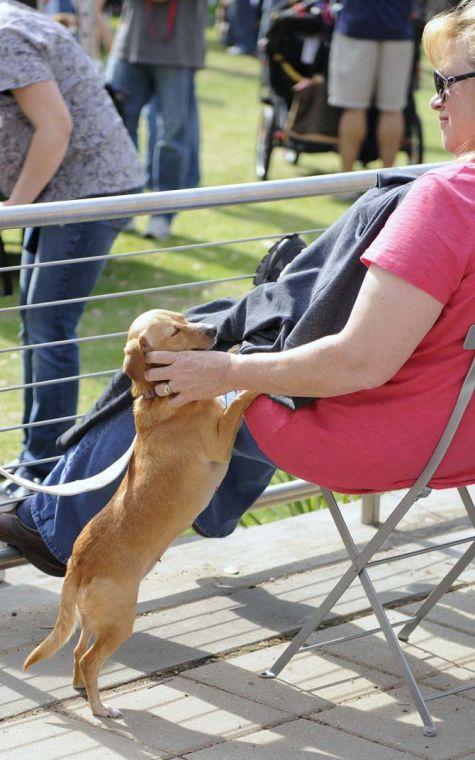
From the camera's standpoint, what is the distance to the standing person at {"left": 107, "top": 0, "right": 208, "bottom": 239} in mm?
9141

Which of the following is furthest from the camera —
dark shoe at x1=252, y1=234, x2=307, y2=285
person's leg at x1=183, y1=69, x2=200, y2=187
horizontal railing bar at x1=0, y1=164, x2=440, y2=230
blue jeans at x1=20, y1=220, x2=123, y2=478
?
person's leg at x1=183, y1=69, x2=200, y2=187

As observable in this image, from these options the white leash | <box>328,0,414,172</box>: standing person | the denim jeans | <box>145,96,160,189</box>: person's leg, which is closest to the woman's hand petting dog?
the white leash

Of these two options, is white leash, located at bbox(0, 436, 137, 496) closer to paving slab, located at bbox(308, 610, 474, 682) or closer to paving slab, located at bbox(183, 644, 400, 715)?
paving slab, located at bbox(183, 644, 400, 715)

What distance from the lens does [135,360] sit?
299 centimetres

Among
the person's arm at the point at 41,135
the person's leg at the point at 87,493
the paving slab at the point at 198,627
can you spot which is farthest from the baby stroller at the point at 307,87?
the person's leg at the point at 87,493

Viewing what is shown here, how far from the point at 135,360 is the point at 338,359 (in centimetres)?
55

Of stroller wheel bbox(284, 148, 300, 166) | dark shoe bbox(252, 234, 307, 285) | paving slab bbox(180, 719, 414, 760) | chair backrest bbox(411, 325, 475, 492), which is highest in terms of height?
dark shoe bbox(252, 234, 307, 285)

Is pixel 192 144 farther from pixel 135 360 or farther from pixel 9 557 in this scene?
pixel 135 360

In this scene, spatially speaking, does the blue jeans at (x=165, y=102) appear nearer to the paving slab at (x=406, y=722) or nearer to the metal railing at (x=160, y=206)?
the metal railing at (x=160, y=206)

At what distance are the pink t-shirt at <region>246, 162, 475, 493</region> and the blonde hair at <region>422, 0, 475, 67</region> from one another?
0.30 metres

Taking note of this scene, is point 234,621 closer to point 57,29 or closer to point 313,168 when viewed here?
point 57,29

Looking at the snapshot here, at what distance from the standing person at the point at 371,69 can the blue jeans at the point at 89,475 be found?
725cm

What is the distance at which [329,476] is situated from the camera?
2.96 meters

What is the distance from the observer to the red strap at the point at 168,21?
9096 mm
